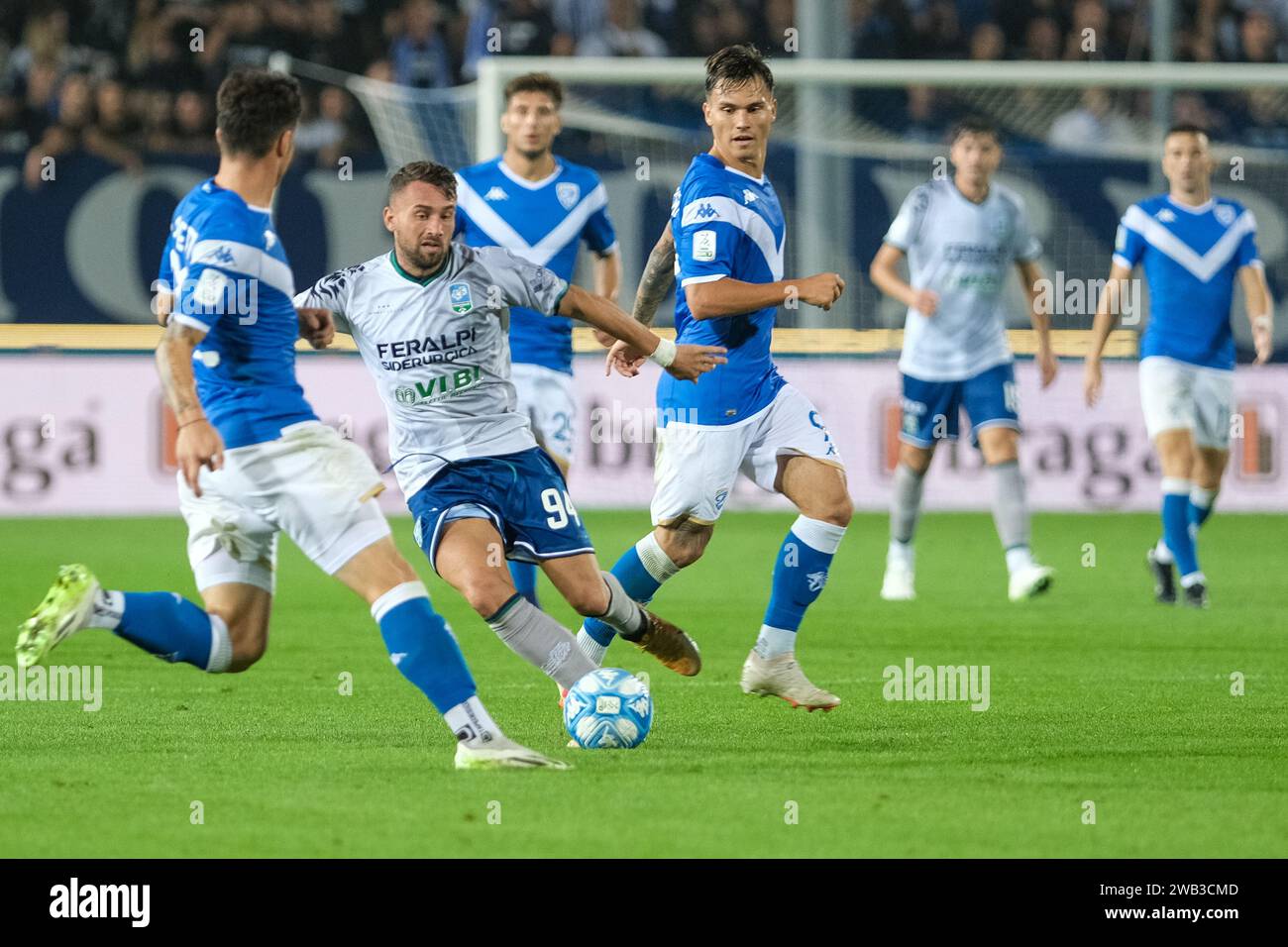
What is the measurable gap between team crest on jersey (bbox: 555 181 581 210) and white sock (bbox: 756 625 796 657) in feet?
9.87

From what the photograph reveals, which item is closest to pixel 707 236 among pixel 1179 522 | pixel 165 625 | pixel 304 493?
pixel 304 493

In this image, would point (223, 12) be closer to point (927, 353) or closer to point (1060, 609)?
point (927, 353)

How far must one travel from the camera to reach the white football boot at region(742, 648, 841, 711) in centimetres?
721

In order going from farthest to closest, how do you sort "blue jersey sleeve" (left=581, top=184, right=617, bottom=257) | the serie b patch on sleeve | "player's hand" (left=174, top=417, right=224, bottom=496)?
1. "blue jersey sleeve" (left=581, top=184, right=617, bottom=257)
2. the serie b patch on sleeve
3. "player's hand" (left=174, top=417, right=224, bottom=496)

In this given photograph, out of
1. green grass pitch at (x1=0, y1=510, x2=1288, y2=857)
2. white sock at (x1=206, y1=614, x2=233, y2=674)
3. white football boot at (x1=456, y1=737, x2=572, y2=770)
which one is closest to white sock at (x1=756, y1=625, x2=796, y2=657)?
green grass pitch at (x1=0, y1=510, x2=1288, y2=857)

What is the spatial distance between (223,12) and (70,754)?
14.3 metres

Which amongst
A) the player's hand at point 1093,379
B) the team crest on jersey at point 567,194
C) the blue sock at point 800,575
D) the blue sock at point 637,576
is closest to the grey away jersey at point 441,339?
the blue sock at point 637,576

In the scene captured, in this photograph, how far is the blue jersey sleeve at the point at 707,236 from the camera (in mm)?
7148

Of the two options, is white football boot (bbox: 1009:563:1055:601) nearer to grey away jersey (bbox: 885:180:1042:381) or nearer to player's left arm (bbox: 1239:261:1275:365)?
grey away jersey (bbox: 885:180:1042:381)

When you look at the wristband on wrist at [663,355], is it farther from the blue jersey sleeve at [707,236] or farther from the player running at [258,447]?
the player running at [258,447]

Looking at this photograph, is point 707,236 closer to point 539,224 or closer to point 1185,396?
point 539,224

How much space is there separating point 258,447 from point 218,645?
0.72 metres

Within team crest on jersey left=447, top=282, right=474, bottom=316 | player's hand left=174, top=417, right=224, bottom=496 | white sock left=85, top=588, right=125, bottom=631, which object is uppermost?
team crest on jersey left=447, top=282, right=474, bottom=316
